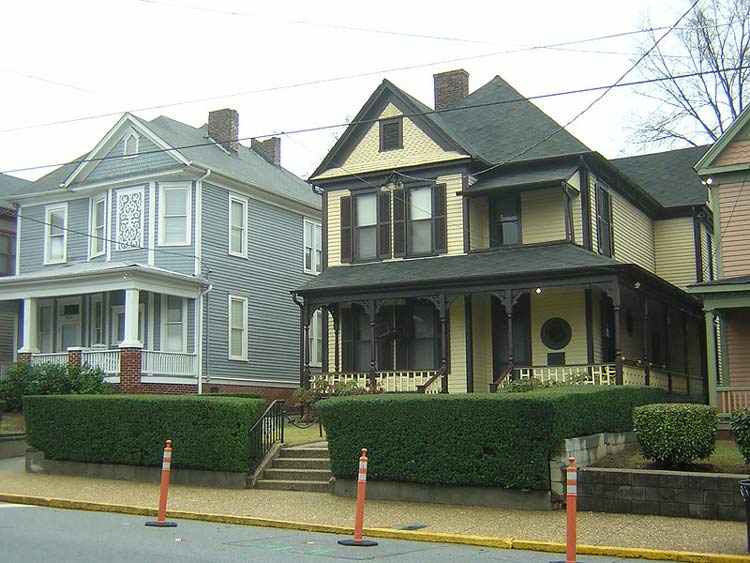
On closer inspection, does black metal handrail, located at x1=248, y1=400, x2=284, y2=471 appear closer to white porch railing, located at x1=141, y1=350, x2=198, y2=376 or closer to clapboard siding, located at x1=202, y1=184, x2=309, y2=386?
white porch railing, located at x1=141, y1=350, x2=198, y2=376

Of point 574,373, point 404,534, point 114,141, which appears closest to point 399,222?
point 574,373

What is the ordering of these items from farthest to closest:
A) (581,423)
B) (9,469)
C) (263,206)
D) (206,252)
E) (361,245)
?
1. (263,206)
2. (206,252)
3. (361,245)
4. (9,469)
5. (581,423)

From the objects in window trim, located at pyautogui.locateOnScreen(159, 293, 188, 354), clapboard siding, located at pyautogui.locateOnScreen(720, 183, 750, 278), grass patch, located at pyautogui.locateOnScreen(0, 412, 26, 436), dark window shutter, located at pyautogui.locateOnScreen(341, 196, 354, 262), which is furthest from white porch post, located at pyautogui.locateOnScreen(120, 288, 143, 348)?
clapboard siding, located at pyautogui.locateOnScreen(720, 183, 750, 278)

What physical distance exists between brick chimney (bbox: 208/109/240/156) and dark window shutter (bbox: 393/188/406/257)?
9.92 metres

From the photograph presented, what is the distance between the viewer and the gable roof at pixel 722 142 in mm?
22891

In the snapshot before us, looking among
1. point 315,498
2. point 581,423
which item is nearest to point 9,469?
point 315,498

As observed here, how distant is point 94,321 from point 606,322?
54.2ft

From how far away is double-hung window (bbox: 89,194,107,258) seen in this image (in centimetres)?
3162

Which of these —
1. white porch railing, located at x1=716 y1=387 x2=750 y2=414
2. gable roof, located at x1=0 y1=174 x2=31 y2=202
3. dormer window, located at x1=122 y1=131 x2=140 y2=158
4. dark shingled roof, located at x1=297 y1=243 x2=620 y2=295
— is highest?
gable roof, located at x1=0 y1=174 x2=31 y2=202

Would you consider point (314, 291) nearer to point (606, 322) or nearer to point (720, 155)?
point (606, 322)

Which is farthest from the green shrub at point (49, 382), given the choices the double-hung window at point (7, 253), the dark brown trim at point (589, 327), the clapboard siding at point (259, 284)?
the dark brown trim at point (589, 327)

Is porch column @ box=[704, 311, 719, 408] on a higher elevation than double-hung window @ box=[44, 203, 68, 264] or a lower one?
lower

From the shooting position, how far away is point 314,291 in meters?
25.7

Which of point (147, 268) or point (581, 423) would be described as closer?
point (581, 423)
